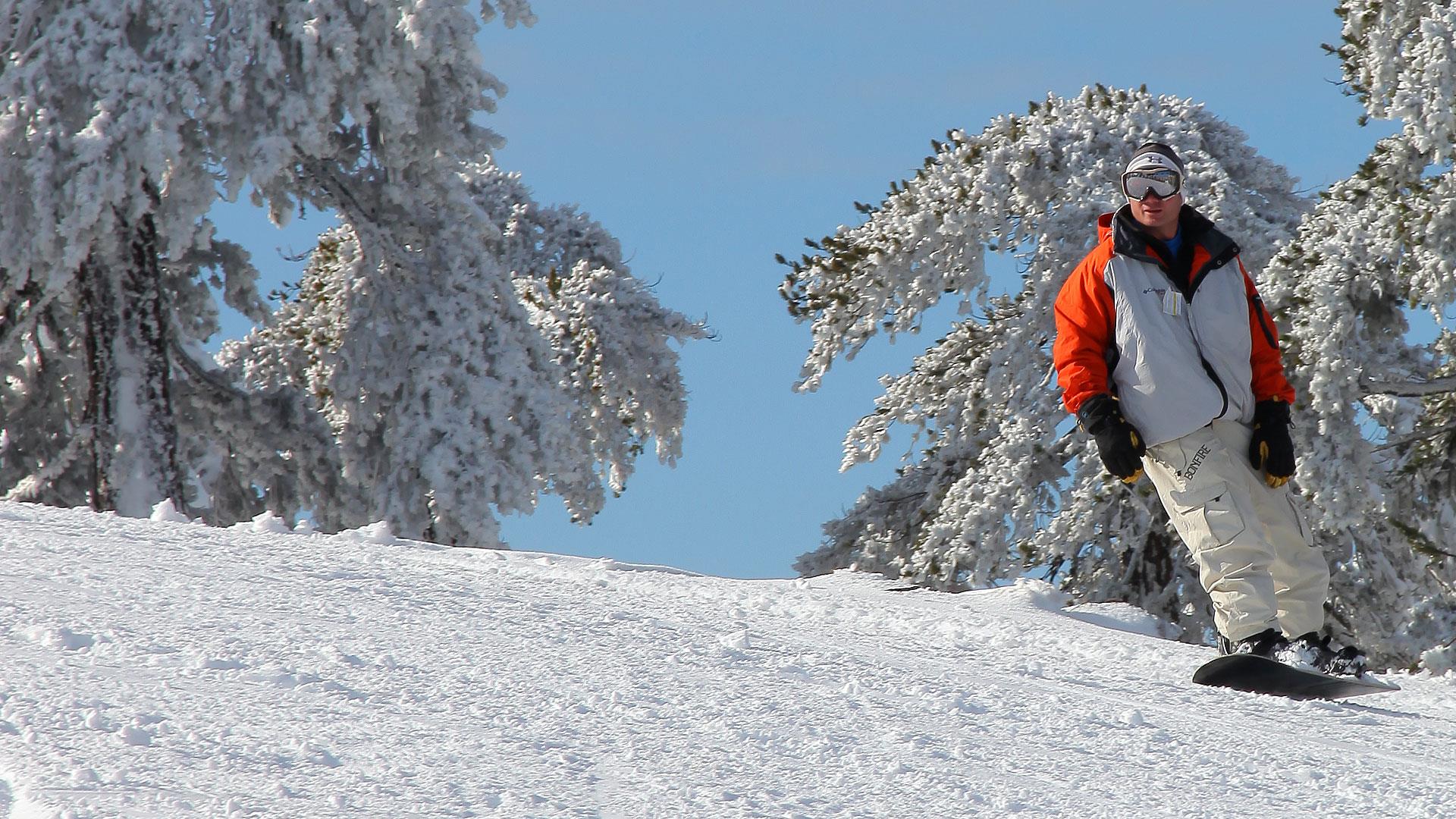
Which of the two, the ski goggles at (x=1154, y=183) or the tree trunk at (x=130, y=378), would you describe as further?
the tree trunk at (x=130, y=378)

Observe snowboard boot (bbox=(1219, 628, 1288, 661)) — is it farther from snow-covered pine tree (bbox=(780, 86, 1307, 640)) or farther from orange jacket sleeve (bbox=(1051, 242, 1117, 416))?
snow-covered pine tree (bbox=(780, 86, 1307, 640))

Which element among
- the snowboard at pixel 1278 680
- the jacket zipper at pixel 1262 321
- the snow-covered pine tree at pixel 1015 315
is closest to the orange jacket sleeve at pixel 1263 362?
the jacket zipper at pixel 1262 321

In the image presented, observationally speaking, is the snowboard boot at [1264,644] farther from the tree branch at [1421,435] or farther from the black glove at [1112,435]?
the tree branch at [1421,435]

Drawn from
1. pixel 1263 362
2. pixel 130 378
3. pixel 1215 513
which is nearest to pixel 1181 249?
pixel 1263 362

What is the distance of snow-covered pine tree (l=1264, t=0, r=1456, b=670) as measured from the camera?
848cm

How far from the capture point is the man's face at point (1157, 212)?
5.31 meters

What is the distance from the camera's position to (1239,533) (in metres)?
5.03

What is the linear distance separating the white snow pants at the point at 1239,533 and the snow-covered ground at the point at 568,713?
385mm

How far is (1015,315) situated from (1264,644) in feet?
24.9

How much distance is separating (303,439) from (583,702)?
33.9 ft

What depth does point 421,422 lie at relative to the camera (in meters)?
11.5

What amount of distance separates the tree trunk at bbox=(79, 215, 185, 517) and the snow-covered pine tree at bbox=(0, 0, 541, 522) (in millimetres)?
14

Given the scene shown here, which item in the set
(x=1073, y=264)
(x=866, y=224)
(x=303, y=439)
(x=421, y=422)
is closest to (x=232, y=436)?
(x=303, y=439)

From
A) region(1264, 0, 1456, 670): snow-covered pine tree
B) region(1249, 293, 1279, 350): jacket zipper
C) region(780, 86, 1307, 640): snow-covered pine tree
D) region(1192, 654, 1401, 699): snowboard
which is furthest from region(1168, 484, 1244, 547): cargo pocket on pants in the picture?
region(780, 86, 1307, 640): snow-covered pine tree
